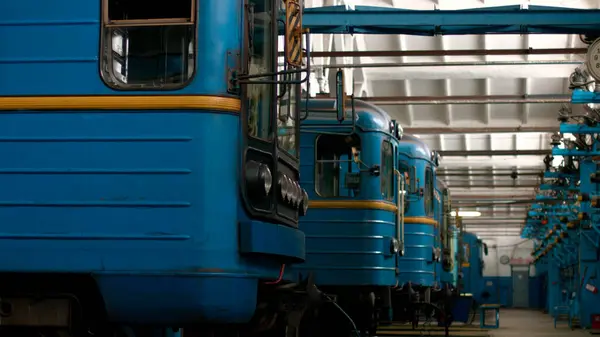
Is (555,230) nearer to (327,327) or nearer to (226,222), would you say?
(327,327)

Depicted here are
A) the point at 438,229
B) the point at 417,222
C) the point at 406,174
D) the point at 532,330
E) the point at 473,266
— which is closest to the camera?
the point at 406,174

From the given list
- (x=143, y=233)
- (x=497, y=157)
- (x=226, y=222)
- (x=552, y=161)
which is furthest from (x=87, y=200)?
(x=497, y=157)

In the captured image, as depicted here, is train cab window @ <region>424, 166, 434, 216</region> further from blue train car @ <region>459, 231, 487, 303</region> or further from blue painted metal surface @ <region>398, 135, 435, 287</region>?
blue train car @ <region>459, 231, 487, 303</region>

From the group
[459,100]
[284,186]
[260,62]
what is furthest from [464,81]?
[284,186]

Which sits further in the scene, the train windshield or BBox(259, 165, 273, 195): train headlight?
the train windshield

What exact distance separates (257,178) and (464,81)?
2079 cm

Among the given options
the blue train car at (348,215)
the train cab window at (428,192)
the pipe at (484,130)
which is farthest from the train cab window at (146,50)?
the pipe at (484,130)

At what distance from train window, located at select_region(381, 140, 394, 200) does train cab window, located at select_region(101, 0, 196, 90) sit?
6402mm

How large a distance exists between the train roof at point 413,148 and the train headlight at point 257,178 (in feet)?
Result: 34.7

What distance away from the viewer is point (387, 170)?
12695 mm

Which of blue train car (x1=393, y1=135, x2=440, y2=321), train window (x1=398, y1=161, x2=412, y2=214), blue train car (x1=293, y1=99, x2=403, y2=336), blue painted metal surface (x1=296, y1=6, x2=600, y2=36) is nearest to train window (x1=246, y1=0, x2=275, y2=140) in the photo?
blue train car (x1=293, y1=99, x2=403, y2=336)

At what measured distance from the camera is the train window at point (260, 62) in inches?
251

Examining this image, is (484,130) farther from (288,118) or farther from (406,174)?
(288,118)

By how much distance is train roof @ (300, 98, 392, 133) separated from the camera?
40.0ft
